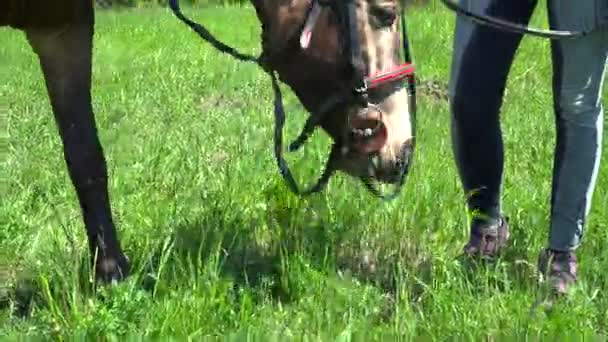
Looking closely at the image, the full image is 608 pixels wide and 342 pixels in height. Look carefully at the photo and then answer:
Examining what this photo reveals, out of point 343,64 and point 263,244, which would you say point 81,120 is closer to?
point 263,244

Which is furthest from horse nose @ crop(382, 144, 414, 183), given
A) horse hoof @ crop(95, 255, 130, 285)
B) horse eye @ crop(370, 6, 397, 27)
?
horse hoof @ crop(95, 255, 130, 285)

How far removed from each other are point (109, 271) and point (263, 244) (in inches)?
22.8

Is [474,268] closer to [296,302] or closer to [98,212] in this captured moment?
[296,302]

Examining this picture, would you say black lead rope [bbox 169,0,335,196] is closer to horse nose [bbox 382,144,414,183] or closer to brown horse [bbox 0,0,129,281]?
horse nose [bbox 382,144,414,183]

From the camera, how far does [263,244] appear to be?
3.09 m

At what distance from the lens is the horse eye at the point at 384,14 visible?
2279mm

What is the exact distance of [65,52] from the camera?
2824 millimetres

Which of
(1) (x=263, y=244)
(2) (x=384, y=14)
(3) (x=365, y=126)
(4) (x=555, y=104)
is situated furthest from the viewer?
(1) (x=263, y=244)

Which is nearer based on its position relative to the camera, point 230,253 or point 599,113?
point 599,113

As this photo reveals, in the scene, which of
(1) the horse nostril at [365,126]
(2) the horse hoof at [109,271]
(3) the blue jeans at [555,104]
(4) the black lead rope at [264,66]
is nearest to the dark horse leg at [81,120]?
(2) the horse hoof at [109,271]

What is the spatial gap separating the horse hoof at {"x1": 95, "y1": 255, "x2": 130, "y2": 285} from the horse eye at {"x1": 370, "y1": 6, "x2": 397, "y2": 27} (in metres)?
1.15

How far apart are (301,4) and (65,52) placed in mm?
929

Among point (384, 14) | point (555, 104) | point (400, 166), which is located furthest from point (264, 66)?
point (555, 104)

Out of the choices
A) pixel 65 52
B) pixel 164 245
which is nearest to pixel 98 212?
pixel 164 245
